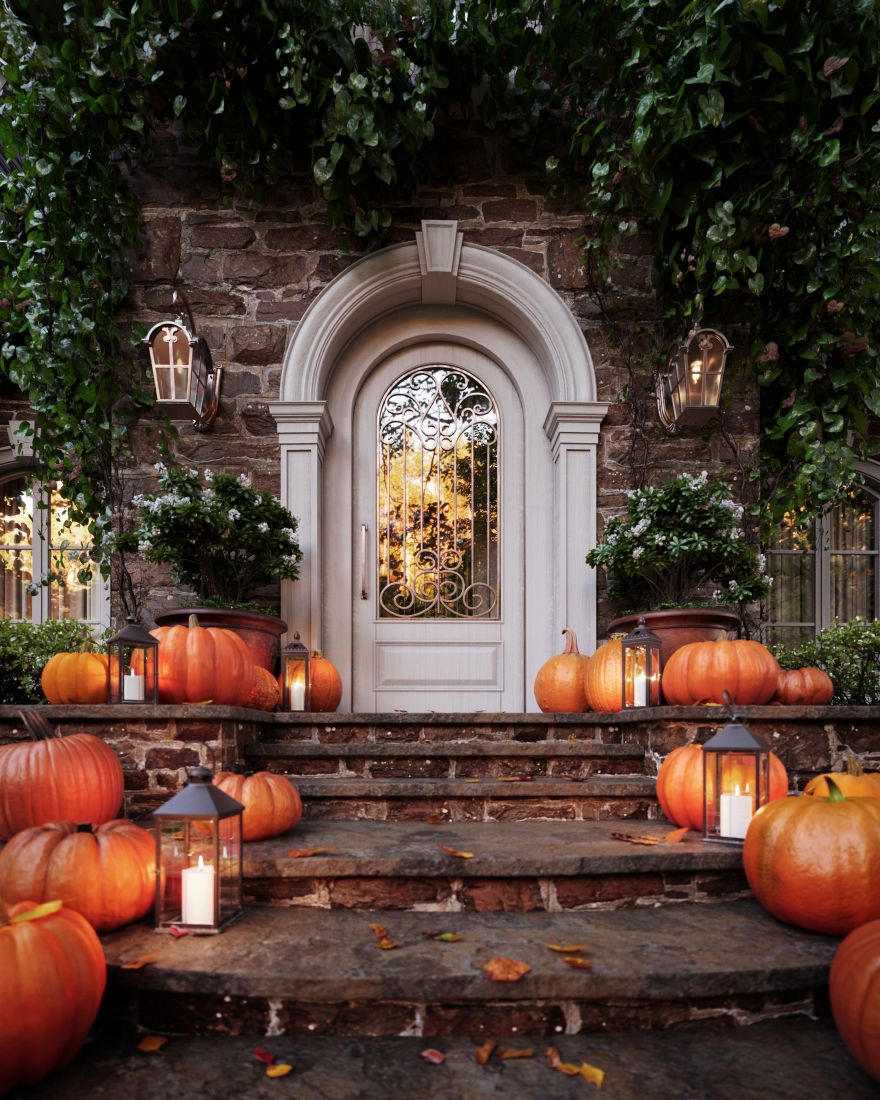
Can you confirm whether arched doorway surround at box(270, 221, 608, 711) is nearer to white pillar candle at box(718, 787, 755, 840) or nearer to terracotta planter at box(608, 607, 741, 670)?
terracotta planter at box(608, 607, 741, 670)

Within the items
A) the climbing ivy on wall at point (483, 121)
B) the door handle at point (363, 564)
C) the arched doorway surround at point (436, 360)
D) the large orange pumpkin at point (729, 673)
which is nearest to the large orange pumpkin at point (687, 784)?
the large orange pumpkin at point (729, 673)

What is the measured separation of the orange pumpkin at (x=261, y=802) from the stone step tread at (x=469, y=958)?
12.1 inches

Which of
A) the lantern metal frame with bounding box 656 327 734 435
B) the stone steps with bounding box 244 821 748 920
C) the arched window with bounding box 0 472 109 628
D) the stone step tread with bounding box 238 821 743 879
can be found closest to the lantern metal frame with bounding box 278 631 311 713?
the stone step tread with bounding box 238 821 743 879

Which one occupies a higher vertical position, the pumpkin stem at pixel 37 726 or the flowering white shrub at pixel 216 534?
the flowering white shrub at pixel 216 534

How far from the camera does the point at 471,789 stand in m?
2.76

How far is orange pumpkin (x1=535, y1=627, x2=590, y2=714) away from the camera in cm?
374

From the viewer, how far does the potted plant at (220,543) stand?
3.73 m

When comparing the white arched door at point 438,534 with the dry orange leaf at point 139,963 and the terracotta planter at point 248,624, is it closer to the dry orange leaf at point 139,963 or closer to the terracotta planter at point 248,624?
the terracotta planter at point 248,624

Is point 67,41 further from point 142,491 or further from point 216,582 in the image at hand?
point 216,582

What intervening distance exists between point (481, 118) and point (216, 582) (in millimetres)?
3022

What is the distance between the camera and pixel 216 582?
4082 millimetres

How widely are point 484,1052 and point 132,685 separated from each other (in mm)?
1773

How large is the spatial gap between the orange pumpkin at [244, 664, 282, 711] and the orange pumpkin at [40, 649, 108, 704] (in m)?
0.61

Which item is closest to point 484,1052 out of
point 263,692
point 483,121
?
point 263,692
